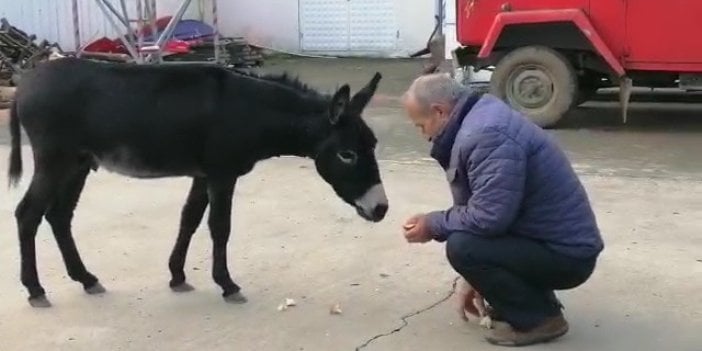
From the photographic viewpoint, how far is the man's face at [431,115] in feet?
15.3

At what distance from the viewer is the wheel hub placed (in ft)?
37.6

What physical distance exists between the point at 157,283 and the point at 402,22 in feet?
46.0

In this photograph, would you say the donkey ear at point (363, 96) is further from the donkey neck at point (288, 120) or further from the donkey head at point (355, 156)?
the donkey neck at point (288, 120)

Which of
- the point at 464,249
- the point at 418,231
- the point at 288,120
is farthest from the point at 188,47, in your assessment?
the point at 464,249

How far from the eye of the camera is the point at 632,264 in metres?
6.18

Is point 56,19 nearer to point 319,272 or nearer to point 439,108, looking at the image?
point 319,272

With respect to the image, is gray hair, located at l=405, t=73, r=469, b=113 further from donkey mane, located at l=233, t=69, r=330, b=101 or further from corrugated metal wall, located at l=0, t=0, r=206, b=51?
corrugated metal wall, located at l=0, t=0, r=206, b=51

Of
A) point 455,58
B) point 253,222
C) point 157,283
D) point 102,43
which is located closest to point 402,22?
point 102,43

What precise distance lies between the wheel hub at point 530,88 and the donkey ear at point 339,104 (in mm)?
6545

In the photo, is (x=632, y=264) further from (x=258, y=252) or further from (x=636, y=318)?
(x=258, y=252)

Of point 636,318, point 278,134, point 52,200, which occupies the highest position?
point 278,134

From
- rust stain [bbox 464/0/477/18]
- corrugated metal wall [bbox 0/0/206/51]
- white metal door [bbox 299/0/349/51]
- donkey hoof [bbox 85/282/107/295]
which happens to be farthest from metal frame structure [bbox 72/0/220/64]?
donkey hoof [bbox 85/282/107/295]

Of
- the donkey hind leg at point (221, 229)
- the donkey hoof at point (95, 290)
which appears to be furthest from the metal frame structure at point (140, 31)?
the donkey hind leg at point (221, 229)

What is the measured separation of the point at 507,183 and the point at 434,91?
1.73 ft
